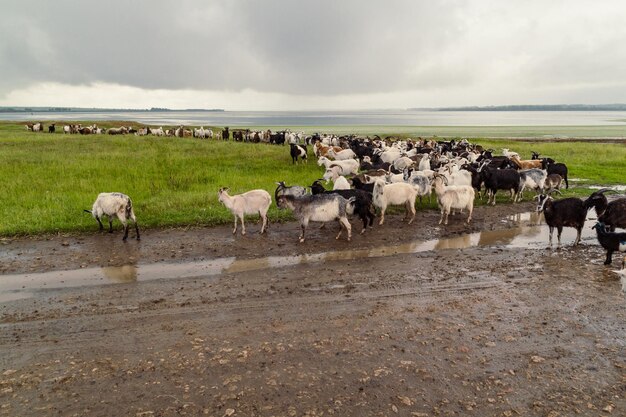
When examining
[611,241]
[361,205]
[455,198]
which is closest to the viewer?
[611,241]

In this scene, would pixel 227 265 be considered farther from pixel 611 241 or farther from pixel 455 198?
pixel 611 241

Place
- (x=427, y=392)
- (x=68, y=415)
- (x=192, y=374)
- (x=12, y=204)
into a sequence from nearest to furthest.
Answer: (x=68, y=415) → (x=427, y=392) → (x=192, y=374) → (x=12, y=204)

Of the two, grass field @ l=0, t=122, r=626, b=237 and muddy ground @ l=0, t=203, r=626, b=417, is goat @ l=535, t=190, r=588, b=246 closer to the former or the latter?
muddy ground @ l=0, t=203, r=626, b=417

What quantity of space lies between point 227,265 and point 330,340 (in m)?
4.14

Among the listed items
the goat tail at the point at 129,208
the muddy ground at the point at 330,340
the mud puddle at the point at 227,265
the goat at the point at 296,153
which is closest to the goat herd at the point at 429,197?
the mud puddle at the point at 227,265

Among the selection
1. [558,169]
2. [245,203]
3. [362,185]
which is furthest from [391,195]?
[558,169]

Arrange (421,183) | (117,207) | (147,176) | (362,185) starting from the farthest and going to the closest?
(147,176), (421,183), (362,185), (117,207)

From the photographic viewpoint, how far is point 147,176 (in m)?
19.8

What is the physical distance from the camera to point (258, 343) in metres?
6.27

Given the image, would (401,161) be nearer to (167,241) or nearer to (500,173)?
(500,173)

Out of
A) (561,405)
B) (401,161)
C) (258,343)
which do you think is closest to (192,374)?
(258,343)

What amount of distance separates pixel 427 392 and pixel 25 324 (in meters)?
6.41

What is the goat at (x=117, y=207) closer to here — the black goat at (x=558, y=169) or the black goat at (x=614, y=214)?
the black goat at (x=614, y=214)

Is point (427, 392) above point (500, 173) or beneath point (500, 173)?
beneath
